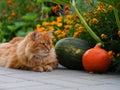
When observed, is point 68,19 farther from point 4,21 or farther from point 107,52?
point 4,21

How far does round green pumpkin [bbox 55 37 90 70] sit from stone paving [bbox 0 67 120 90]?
17cm

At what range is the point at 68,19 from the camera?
7867 millimetres

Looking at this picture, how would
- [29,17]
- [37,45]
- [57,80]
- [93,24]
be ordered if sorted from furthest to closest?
[29,17] < [93,24] < [37,45] < [57,80]

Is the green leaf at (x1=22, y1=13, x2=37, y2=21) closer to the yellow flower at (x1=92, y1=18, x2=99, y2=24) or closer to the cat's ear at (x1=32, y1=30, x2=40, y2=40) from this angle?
the yellow flower at (x1=92, y1=18, x2=99, y2=24)

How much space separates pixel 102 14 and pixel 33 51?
135 cm

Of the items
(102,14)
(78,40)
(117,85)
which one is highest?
(102,14)

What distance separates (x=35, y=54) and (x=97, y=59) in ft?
3.10

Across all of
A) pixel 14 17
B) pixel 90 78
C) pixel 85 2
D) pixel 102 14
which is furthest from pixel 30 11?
pixel 90 78

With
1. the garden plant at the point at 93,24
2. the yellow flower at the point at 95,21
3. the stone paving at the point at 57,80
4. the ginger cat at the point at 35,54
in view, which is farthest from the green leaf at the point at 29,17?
the stone paving at the point at 57,80

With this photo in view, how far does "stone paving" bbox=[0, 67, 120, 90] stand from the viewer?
4.88 m

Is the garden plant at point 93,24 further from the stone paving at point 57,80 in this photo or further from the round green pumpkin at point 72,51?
the stone paving at point 57,80

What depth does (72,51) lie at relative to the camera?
665 cm

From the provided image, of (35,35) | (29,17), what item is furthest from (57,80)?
(29,17)

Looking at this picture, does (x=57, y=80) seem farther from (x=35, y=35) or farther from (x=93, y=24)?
(x=93, y=24)
